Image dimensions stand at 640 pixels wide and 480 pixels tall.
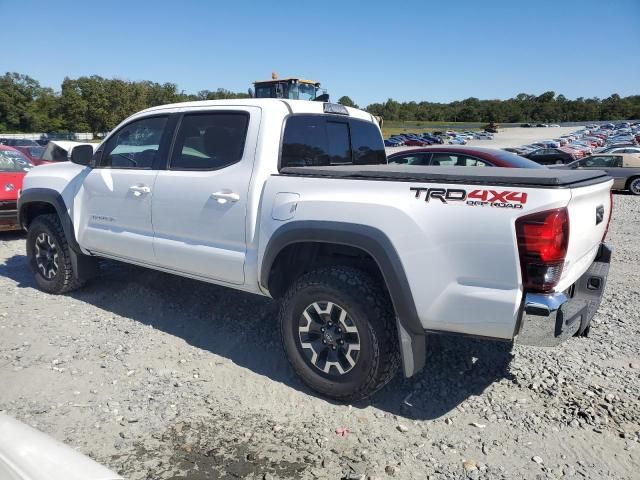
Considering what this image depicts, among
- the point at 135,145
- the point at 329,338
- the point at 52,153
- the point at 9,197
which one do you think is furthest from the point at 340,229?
the point at 52,153

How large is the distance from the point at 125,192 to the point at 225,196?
51.0 inches

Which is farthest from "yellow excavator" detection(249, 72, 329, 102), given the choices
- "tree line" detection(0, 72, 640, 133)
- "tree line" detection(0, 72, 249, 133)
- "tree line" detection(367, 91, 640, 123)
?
"tree line" detection(367, 91, 640, 123)

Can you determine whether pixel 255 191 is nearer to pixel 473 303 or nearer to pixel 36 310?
pixel 473 303

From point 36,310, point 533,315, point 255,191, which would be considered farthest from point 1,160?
point 533,315

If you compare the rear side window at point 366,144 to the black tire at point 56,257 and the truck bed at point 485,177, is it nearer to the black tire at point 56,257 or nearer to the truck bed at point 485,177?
the truck bed at point 485,177

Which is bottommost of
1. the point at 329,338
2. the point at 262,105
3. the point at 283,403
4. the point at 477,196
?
the point at 283,403

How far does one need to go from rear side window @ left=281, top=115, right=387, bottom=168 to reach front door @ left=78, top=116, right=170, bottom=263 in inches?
46.1

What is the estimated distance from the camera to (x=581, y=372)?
351 centimetres

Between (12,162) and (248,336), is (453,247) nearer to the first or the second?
(248,336)

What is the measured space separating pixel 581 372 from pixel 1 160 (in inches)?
376

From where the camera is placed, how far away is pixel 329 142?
4.17 meters

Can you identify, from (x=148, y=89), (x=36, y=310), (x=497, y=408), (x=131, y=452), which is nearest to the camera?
(x=131, y=452)

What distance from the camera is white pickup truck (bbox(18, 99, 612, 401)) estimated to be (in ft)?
8.25

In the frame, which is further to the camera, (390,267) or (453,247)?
(390,267)
